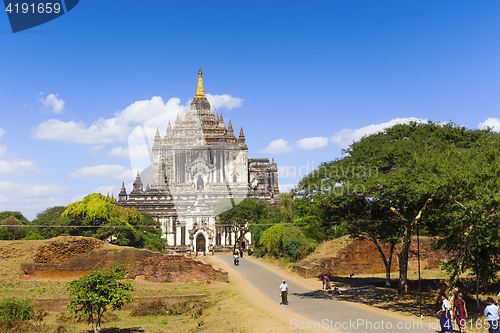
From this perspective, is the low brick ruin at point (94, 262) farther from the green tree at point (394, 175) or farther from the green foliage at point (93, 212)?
the green foliage at point (93, 212)

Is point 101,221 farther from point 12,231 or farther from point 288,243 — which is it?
point 288,243

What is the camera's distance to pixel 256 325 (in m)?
13.5

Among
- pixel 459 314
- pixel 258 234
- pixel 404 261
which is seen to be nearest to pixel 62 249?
pixel 404 261

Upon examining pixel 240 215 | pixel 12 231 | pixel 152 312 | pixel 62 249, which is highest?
pixel 240 215

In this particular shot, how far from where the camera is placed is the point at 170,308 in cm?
1809

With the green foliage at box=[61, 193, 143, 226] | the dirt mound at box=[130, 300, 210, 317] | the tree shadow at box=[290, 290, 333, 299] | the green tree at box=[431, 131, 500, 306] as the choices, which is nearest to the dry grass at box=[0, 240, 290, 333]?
the dirt mound at box=[130, 300, 210, 317]

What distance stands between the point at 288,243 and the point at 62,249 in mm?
14607

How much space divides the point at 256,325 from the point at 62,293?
989 cm

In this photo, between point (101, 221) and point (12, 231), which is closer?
point (12, 231)

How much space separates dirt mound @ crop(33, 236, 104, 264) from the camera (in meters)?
21.7

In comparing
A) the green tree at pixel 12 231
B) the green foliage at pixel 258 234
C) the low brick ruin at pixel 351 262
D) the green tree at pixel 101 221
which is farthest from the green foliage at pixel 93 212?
the low brick ruin at pixel 351 262

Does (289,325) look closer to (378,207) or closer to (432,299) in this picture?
(432,299)

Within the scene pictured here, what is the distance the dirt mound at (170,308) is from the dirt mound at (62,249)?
239 inches

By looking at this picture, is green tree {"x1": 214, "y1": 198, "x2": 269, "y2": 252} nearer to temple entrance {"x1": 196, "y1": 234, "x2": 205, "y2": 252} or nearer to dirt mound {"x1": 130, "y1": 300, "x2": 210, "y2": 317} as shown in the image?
temple entrance {"x1": 196, "y1": 234, "x2": 205, "y2": 252}
